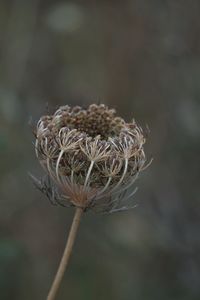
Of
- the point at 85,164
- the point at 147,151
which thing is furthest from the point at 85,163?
the point at 147,151

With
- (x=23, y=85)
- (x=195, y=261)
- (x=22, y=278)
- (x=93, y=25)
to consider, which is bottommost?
(x=22, y=278)

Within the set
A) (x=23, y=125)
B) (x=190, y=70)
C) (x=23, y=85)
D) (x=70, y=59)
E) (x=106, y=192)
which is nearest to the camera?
(x=106, y=192)

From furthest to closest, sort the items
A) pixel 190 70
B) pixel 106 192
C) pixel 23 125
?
pixel 190 70, pixel 23 125, pixel 106 192

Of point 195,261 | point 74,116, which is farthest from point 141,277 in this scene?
point 74,116

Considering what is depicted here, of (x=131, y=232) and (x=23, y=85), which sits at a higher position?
(x=23, y=85)

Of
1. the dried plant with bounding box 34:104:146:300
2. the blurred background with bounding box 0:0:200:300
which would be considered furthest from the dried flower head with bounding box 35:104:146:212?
the blurred background with bounding box 0:0:200:300

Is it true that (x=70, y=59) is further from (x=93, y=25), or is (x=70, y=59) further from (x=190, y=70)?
(x=190, y=70)
